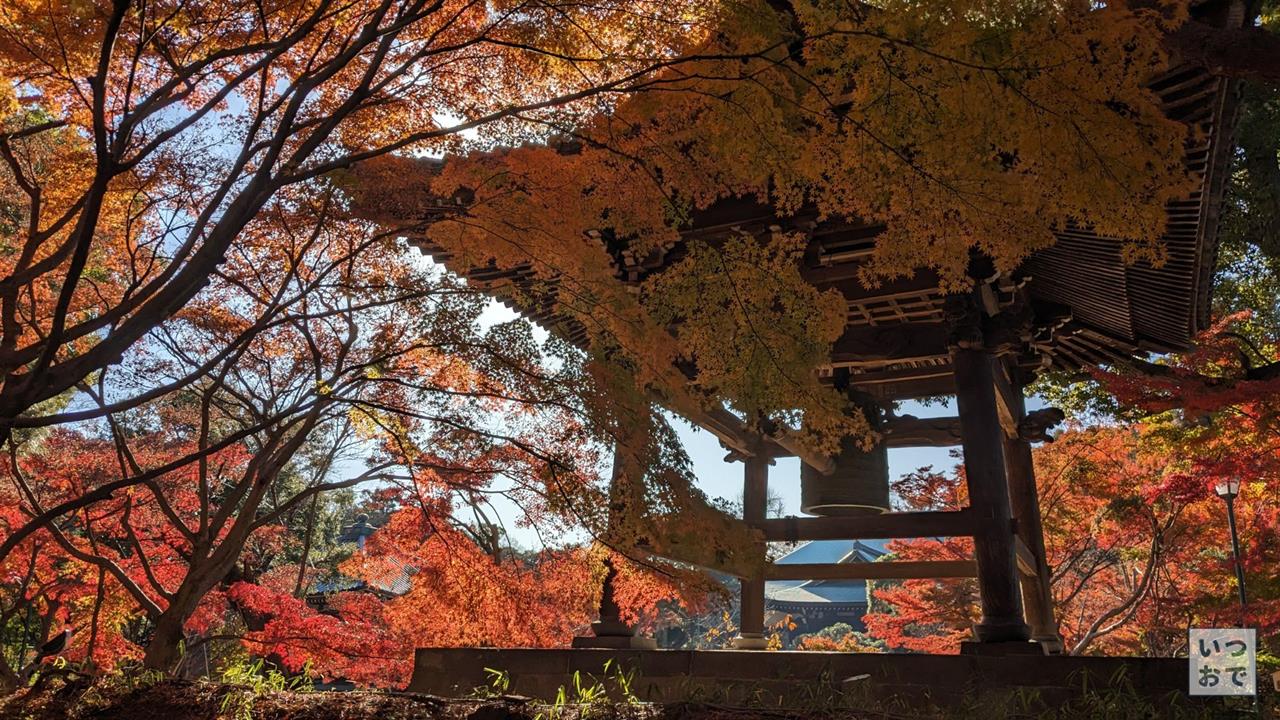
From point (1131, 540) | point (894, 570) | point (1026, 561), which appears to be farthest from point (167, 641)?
point (1131, 540)

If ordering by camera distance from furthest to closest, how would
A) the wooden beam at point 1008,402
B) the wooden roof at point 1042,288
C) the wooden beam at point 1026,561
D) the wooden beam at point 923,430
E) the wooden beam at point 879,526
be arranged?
the wooden beam at point 923,430, the wooden beam at point 1008,402, the wooden beam at point 1026,561, the wooden beam at point 879,526, the wooden roof at point 1042,288

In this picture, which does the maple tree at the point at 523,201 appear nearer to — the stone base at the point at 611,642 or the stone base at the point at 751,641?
the stone base at the point at 611,642

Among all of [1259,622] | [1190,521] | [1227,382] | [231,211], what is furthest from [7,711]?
[1190,521]

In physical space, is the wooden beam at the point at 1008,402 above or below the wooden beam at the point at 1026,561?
above

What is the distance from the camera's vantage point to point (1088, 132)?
142 inches

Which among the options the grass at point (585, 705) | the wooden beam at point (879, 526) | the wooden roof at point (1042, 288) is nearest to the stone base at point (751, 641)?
the wooden beam at point (879, 526)

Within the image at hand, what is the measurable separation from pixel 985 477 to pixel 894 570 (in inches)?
73.2

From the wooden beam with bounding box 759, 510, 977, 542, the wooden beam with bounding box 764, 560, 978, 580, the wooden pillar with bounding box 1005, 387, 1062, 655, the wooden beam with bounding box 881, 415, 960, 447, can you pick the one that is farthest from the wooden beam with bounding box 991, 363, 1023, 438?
the wooden beam with bounding box 759, 510, 977, 542

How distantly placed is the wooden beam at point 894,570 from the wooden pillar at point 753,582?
765 mm

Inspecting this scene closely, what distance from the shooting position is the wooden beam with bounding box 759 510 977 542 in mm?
6395

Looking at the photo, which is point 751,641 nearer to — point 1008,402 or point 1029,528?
point 1029,528

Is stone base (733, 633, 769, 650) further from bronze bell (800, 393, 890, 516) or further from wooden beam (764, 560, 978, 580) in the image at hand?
bronze bell (800, 393, 890, 516)

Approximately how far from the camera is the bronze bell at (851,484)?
7945 mm

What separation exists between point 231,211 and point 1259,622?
1146 centimetres
